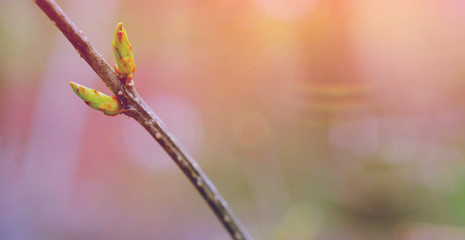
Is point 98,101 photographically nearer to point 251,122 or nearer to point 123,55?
point 123,55

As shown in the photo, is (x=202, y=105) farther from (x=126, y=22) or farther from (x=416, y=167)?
(x=416, y=167)

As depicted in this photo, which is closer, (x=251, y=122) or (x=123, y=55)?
(x=123, y=55)

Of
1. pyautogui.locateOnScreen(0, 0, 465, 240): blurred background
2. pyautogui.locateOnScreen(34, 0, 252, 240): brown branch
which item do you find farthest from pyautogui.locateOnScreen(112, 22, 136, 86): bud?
pyautogui.locateOnScreen(0, 0, 465, 240): blurred background

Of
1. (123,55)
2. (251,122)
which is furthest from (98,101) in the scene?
(251,122)

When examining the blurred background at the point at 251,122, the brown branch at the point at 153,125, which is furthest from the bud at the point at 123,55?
the blurred background at the point at 251,122

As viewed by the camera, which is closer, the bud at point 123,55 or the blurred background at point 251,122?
the bud at point 123,55

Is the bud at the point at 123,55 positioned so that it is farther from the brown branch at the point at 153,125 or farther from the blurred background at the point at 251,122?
the blurred background at the point at 251,122

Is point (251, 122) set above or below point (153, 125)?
above
